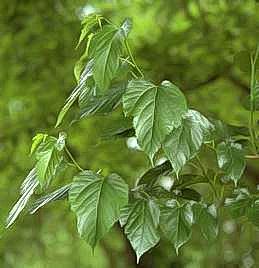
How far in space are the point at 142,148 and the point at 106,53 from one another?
120 mm

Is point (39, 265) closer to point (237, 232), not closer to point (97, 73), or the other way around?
point (237, 232)

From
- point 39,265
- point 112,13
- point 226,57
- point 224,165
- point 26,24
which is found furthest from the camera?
point 39,265

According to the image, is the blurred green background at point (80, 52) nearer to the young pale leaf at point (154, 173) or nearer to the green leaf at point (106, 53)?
the young pale leaf at point (154, 173)

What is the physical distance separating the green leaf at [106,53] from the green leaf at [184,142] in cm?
9

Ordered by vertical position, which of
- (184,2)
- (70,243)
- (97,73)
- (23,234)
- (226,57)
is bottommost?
(70,243)

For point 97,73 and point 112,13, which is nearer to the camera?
point 97,73

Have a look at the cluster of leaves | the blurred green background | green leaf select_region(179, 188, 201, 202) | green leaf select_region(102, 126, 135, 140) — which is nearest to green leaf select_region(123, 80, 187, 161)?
the cluster of leaves

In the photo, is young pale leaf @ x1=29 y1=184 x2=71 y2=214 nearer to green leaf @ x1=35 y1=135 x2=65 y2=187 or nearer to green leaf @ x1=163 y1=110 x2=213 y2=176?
green leaf @ x1=35 y1=135 x2=65 y2=187

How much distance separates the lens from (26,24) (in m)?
2.23

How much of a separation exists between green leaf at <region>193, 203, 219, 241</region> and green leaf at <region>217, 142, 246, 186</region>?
0.05 meters

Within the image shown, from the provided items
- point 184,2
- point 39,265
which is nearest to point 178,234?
point 184,2

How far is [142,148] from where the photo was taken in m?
0.79

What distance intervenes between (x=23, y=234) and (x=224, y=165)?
2.90 meters

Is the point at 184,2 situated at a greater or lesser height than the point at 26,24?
lesser
